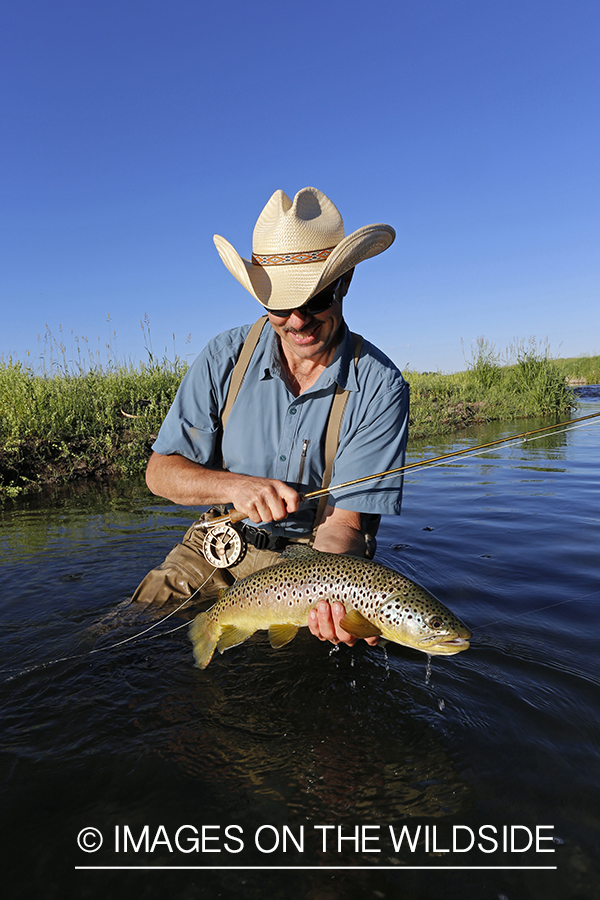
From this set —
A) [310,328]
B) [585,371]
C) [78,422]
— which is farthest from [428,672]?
[585,371]

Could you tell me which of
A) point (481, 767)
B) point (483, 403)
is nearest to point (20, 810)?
point (481, 767)

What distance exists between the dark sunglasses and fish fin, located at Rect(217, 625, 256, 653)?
1.84 metres

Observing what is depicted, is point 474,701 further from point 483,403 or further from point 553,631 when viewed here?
point 483,403

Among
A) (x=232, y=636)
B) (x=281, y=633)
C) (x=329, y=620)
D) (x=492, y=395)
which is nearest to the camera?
(x=329, y=620)

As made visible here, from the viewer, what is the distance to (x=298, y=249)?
3453mm

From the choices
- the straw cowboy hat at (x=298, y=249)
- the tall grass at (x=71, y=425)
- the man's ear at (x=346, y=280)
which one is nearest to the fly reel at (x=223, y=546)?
the straw cowboy hat at (x=298, y=249)

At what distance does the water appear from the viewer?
196 centimetres

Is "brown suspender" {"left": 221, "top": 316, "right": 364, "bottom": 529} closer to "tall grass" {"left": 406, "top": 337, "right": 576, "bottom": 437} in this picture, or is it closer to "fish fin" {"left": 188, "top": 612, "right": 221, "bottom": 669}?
"fish fin" {"left": 188, "top": 612, "right": 221, "bottom": 669}

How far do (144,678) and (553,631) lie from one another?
256 cm

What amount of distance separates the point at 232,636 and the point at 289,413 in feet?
4.74

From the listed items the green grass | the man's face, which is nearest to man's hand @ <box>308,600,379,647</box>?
the man's face

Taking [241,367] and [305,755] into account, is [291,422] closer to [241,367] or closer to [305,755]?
[241,367]

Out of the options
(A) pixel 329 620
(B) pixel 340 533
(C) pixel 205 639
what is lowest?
(C) pixel 205 639

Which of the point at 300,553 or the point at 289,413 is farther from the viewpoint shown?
the point at 289,413
